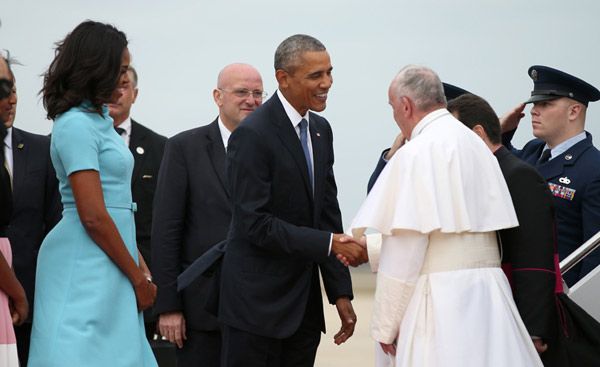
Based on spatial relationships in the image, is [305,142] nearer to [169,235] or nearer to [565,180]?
[169,235]

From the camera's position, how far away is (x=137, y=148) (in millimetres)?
5367

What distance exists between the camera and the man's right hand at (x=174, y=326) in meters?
4.60

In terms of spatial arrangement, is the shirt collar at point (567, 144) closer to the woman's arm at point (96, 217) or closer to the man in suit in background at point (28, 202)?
the man in suit in background at point (28, 202)

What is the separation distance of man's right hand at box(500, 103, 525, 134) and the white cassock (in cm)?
162

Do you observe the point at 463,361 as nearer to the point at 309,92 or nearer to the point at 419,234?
the point at 419,234

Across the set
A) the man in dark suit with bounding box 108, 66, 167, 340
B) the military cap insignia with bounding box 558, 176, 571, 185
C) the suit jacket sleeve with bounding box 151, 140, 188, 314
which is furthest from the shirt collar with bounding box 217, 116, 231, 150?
the military cap insignia with bounding box 558, 176, 571, 185

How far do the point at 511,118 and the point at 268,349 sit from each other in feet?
6.44

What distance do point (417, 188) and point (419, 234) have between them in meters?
0.15

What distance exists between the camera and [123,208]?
3.47 m

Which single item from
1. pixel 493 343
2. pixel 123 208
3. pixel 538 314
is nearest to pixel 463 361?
pixel 493 343

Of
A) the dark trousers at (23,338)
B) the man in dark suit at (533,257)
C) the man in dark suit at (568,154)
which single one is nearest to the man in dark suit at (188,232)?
the dark trousers at (23,338)

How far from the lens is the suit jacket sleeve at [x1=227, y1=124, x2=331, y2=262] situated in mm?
3883

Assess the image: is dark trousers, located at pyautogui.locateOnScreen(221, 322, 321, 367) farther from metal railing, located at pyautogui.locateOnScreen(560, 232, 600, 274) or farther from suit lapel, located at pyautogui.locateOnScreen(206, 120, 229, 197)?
metal railing, located at pyautogui.locateOnScreen(560, 232, 600, 274)

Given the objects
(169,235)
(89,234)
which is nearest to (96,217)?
(89,234)
